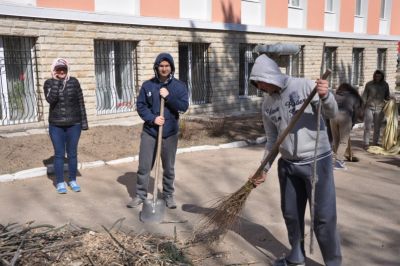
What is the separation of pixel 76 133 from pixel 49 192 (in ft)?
2.80

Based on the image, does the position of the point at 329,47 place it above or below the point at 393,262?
above

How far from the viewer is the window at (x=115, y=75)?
1069cm

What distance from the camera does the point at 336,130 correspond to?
6887 millimetres

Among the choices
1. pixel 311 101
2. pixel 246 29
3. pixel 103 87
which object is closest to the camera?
pixel 311 101

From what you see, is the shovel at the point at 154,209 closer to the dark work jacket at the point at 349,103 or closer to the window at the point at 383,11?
the dark work jacket at the point at 349,103

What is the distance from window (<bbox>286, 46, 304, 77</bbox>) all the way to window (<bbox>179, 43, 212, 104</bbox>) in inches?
193

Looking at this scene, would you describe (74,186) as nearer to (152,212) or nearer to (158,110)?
(152,212)

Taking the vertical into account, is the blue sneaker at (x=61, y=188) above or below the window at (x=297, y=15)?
below

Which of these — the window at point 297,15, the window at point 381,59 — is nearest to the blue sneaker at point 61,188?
the window at point 297,15

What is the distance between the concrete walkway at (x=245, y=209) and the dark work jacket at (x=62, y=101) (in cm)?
94

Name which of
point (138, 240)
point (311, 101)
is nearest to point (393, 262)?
point (311, 101)

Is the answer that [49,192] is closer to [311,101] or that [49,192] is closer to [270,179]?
[270,179]

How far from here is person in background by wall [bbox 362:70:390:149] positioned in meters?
8.48

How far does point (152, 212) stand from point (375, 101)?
19.4 feet
